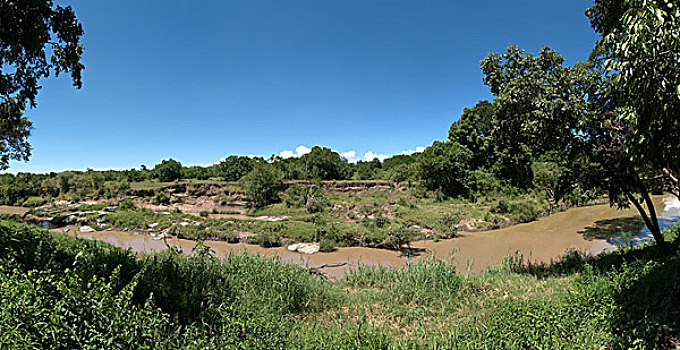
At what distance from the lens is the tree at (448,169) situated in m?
23.7

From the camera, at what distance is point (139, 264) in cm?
515

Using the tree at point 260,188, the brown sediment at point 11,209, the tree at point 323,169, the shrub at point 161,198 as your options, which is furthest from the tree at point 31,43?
the brown sediment at point 11,209

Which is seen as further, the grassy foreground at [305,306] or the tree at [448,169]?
the tree at [448,169]

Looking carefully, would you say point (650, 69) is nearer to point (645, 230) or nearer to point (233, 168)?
point (645, 230)

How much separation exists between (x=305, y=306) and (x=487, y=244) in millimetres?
10667

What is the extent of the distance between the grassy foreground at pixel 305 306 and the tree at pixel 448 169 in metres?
17.9

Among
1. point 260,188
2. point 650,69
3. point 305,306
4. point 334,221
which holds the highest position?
point 260,188

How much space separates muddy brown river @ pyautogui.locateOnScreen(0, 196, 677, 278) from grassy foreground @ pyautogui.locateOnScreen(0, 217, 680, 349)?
141 inches

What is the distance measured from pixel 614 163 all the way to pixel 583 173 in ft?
1.88

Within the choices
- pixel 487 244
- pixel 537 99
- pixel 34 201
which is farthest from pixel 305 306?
pixel 34 201

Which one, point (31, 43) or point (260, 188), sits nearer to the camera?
point (31, 43)

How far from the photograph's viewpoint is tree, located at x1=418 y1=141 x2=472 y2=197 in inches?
931

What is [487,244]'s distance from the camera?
41.3ft

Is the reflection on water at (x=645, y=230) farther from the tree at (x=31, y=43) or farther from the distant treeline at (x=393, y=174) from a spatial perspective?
the tree at (x=31, y=43)
